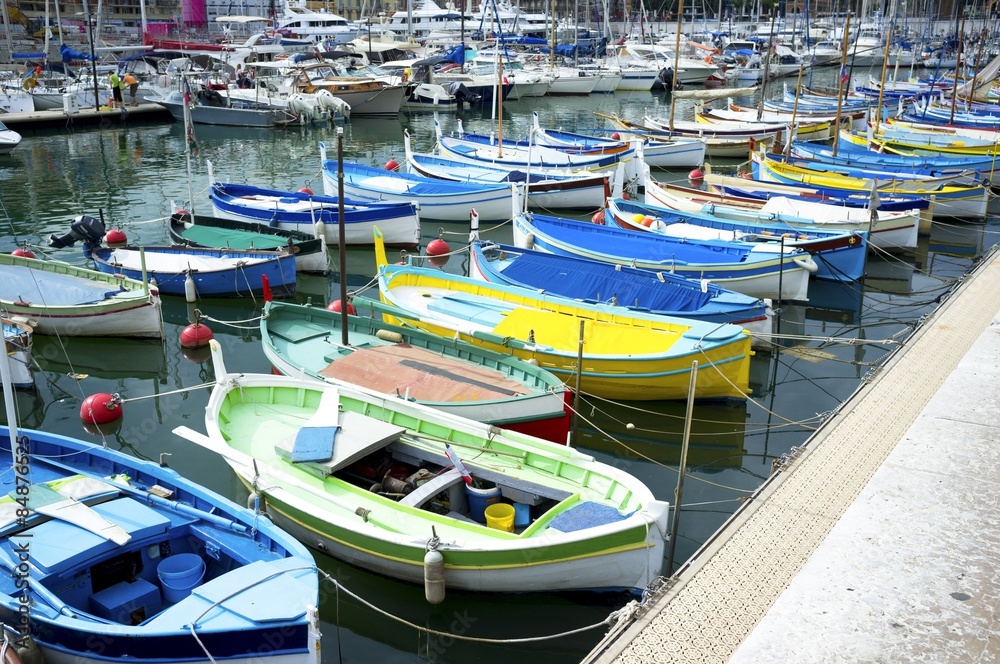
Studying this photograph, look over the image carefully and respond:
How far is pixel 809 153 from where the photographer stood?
37.9 m

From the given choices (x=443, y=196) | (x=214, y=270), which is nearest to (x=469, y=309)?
(x=214, y=270)

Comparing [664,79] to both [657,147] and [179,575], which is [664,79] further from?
[179,575]

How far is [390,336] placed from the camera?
1678 cm

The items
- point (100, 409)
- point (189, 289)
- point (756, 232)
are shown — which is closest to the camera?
point (100, 409)

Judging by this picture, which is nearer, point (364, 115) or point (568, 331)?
point (568, 331)

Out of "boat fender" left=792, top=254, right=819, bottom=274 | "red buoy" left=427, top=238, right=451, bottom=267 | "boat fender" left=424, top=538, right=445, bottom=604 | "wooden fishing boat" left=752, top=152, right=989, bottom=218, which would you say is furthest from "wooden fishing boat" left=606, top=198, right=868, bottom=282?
"boat fender" left=424, top=538, right=445, bottom=604

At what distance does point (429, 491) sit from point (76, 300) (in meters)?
13.1

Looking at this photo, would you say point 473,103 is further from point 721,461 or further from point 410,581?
point 410,581

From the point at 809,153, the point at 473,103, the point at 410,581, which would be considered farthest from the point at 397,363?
the point at 473,103

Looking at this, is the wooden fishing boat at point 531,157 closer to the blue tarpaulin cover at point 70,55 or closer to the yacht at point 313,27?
the blue tarpaulin cover at point 70,55

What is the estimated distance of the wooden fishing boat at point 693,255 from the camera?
21688mm

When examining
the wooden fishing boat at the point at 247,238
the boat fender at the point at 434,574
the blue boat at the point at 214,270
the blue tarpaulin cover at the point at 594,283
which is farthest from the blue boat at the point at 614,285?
the boat fender at the point at 434,574

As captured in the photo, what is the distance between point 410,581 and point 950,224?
27.8m

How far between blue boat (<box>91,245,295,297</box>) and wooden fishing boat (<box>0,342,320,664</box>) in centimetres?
1131
